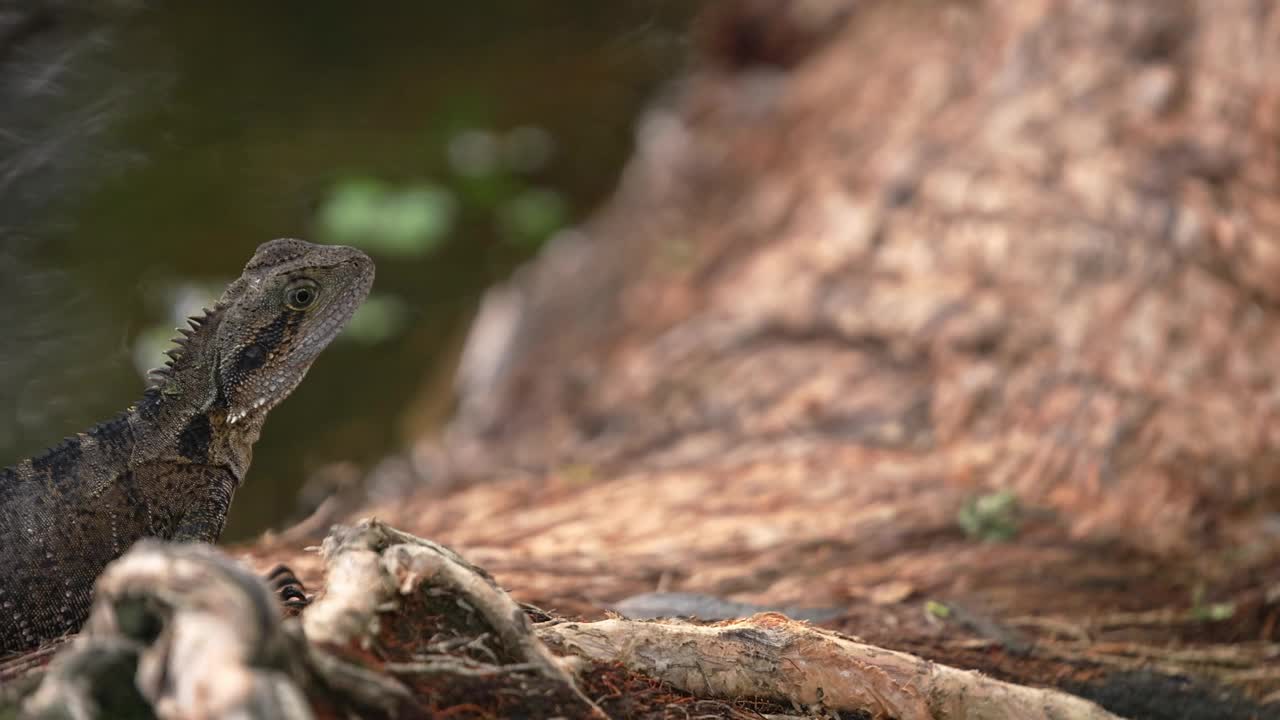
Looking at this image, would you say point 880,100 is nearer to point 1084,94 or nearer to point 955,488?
point 1084,94

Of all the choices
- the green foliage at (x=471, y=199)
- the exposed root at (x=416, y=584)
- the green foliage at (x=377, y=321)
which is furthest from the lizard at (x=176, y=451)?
the green foliage at (x=377, y=321)

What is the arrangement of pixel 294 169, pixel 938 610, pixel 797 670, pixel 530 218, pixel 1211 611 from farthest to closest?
pixel 530 218 < pixel 294 169 < pixel 1211 611 < pixel 938 610 < pixel 797 670

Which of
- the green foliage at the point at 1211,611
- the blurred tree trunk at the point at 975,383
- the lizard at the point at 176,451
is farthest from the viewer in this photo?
the blurred tree trunk at the point at 975,383

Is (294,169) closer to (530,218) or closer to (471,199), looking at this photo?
(471,199)

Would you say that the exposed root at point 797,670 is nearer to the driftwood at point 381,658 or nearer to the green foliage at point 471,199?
the driftwood at point 381,658

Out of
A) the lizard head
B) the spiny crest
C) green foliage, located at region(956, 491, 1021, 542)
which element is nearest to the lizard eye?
the lizard head

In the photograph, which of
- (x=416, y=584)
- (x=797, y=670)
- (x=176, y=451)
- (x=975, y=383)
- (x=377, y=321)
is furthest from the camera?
(x=377, y=321)

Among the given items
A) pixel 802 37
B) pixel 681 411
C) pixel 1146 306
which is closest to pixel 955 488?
pixel 1146 306

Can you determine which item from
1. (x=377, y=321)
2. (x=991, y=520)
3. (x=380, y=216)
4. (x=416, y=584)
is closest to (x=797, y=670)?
(x=416, y=584)
